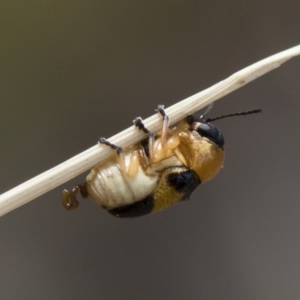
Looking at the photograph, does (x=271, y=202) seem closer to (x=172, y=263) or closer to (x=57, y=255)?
(x=172, y=263)

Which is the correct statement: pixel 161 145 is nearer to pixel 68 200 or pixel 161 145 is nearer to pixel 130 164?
pixel 130 164

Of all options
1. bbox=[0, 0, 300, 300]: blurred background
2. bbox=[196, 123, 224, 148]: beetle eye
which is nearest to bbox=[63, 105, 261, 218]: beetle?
bbox=[196, 123, 224, 148]: beetle eye

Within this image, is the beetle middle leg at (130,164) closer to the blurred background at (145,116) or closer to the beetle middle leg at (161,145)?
the beetle middle leg at (161,145)

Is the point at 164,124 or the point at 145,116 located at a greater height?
the point at 145,116

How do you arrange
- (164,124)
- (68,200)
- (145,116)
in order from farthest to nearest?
(145,116), (68,200), (164,124)

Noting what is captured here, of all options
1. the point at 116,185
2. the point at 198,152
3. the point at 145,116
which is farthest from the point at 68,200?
the point at 145,116

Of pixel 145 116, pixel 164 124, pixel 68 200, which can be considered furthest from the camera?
pixel 145 116

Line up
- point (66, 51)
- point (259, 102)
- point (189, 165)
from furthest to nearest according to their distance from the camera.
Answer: point (259, 102)
point (66, 51)
point (189, 165)

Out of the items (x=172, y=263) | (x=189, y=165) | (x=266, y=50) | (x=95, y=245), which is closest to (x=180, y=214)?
(x=172, y=263)

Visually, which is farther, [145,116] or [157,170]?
[145,116]
